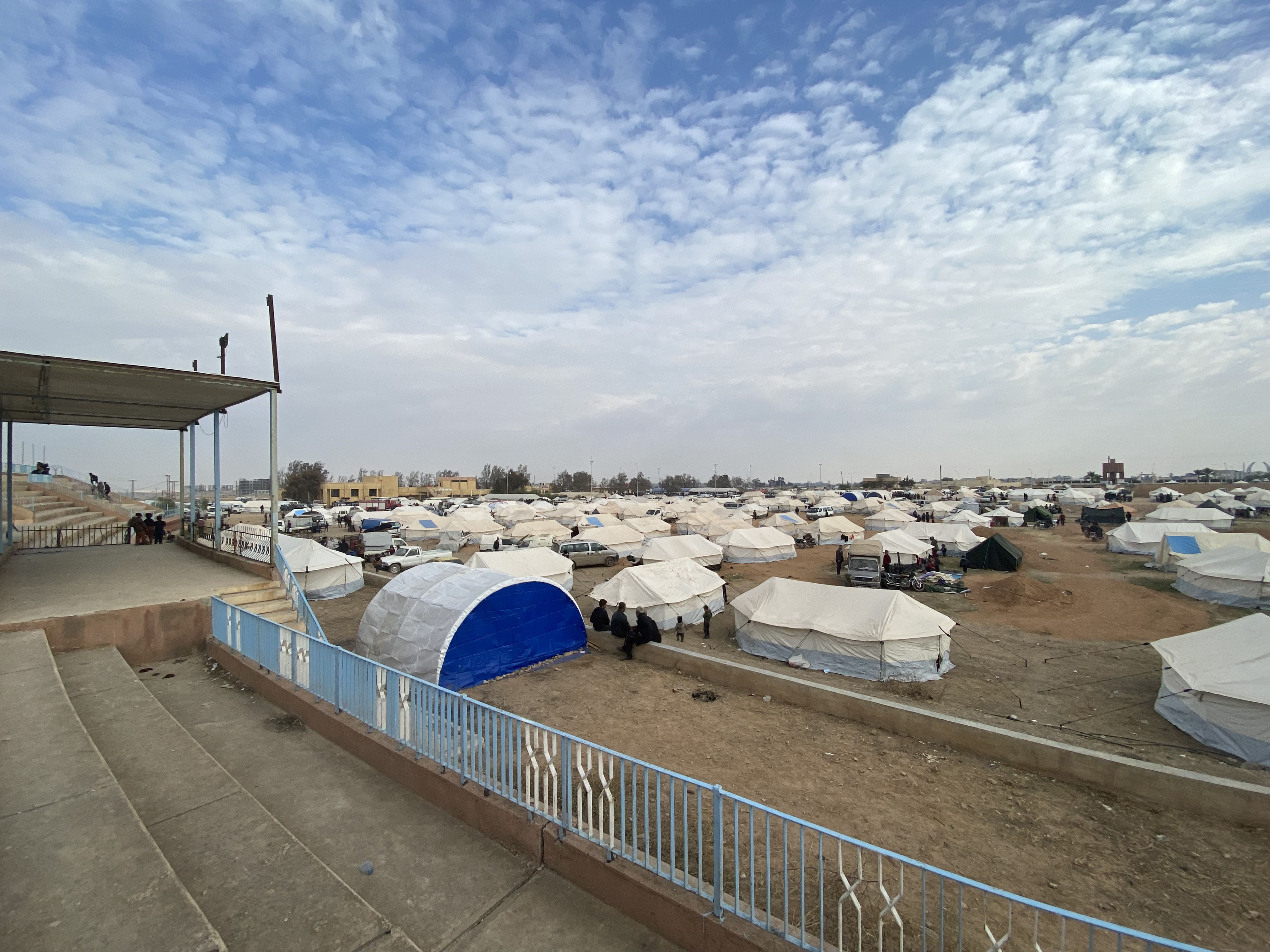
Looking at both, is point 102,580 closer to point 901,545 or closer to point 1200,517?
point 901,545

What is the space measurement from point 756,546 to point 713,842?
31.2m

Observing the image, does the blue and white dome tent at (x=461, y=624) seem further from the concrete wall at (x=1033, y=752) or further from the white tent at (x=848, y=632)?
the white tent at (x=848, y=632)

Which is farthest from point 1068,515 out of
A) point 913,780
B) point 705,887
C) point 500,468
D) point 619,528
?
point 500,468

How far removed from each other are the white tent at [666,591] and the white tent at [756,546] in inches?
600

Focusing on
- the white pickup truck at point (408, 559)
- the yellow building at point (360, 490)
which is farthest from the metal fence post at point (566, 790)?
the yellow building at point (360, 490)

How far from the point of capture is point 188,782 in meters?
5.70

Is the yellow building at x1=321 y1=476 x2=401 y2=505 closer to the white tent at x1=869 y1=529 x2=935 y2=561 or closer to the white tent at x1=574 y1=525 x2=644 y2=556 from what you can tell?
the white tent at x1=574 y1=525 x2=644 y2=556

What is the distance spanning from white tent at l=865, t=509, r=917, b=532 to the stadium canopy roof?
4905 cm

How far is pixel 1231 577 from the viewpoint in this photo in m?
23.1

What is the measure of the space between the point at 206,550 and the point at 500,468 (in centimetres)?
12792

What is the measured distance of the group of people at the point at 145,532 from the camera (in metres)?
21.5

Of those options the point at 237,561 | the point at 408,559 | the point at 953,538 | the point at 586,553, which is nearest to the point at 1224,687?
the point at 237,561

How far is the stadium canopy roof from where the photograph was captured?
10.9 meters

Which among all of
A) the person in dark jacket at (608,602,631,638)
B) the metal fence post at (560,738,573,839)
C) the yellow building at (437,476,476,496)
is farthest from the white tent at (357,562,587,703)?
the yellow building at (437,476,476,496)
